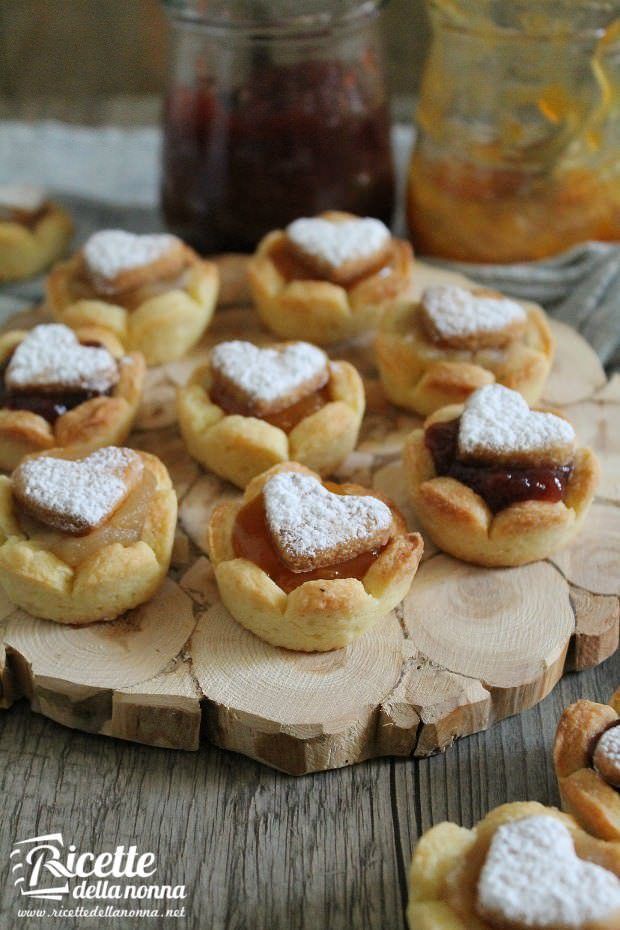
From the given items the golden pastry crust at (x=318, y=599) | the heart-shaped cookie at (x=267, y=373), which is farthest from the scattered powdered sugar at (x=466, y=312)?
the golden pastry crust at (x=318, y=599)

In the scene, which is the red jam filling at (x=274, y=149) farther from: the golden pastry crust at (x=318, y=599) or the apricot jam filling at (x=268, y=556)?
the golden pastry crust at (x=318, y=599)

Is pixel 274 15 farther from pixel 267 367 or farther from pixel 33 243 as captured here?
pixel 267 367

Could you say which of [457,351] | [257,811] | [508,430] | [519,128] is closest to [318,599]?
[257,811]

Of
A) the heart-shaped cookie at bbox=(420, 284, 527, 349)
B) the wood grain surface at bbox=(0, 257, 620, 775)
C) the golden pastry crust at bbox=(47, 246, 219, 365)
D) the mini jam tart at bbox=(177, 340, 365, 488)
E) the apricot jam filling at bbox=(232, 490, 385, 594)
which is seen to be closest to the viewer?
the wood grain surface at bbox=(0, 257, 620, 775)

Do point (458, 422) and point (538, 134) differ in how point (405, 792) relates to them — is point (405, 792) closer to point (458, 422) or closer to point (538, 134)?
point (458, 422)

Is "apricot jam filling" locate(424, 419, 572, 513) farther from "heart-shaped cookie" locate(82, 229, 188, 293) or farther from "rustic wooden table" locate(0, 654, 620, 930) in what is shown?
"heart-shaped cookie" locate(82, 229, 188, 293)

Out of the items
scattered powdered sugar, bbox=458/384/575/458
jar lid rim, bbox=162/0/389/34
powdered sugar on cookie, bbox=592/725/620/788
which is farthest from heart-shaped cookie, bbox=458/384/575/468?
jar lid rim, bbox=162/0/389/34

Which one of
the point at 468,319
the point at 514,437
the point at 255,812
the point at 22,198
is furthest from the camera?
the point at 22,198
